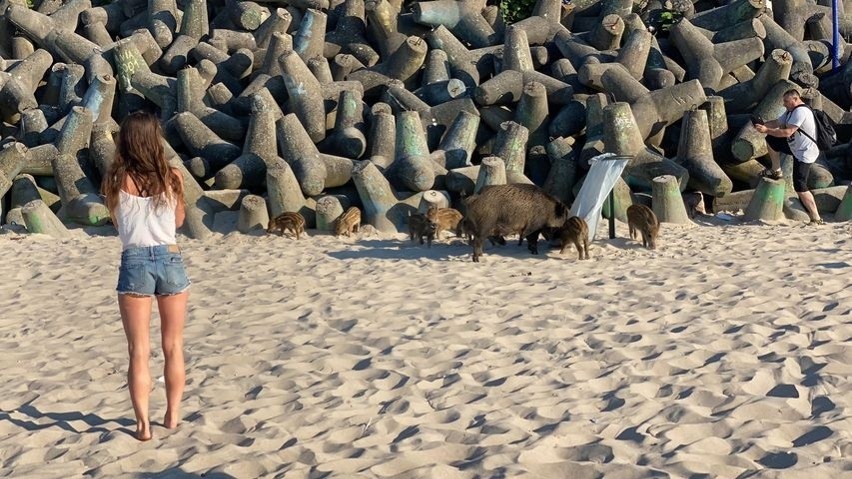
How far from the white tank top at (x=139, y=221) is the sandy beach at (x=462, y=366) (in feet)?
3.49

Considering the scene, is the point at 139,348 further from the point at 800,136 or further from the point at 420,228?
the point at 800,136

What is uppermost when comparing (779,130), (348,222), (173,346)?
(779,130)

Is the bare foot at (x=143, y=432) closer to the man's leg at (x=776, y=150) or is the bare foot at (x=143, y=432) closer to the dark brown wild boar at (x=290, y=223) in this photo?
the dark brown wild boar at (x=290, y=223)

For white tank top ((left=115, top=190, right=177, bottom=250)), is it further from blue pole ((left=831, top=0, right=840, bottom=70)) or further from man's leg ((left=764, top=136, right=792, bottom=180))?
blue pole ((left=831, top=0, right=840, bottom=70))

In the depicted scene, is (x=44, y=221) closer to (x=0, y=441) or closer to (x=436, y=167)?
(x=436, y=167)

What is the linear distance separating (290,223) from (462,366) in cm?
504

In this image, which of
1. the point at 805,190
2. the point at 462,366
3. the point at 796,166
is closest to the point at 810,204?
the point at 805,190

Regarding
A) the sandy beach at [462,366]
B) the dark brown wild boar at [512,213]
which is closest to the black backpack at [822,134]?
the sandy beach at [462,366]

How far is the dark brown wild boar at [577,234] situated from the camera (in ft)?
Answer: 32.0

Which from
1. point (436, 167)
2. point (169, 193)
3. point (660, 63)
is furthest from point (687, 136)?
point (169, 193)

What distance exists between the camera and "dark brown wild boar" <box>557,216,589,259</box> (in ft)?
32.0

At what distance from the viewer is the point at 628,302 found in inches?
312

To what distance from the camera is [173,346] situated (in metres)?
5.54

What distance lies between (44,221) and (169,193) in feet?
23.7
